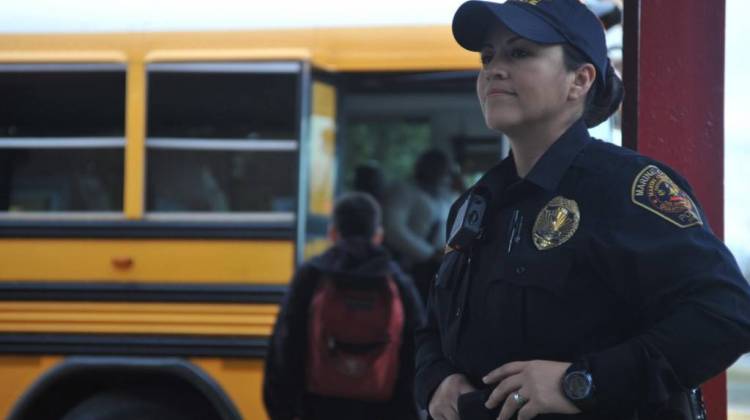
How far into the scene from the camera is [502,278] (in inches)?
67.9

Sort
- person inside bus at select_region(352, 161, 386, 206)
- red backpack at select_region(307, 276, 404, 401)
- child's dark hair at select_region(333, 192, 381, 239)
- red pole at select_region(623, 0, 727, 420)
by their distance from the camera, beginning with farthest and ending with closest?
person inside bus at select_region(352, 161, 386, 206) → child's dark hair at select_region(333, 192, 381, 239) → red backpack at select_region(307, 276, 404, 401) → red pole at select_region(623, 0, 727, 420)

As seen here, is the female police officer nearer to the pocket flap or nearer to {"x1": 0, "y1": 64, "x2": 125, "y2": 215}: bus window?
the pocket flap

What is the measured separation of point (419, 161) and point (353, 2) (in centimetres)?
158

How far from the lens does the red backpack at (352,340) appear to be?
158 inches

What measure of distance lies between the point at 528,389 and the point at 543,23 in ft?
1.72

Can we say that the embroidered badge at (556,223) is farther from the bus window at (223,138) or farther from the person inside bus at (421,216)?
the person inside bus at (421,216)

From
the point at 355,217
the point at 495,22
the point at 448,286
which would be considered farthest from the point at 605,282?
the point at 355,217

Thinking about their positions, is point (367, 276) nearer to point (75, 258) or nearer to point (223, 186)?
point (223, 186)

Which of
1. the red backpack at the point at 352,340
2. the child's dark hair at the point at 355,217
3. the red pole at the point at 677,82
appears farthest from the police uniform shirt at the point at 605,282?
the child's dark hair at the point at 355,217

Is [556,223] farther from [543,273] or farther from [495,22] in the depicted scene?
[495,22]

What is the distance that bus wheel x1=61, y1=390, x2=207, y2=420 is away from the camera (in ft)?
14.8

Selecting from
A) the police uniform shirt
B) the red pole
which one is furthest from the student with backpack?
the police uniform shirt

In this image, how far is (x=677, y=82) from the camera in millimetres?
2328

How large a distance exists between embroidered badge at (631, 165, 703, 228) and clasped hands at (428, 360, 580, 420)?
0.24 metres
